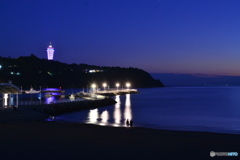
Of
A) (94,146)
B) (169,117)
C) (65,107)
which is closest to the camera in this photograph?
(94,146)

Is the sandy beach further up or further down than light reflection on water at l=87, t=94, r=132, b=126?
further up

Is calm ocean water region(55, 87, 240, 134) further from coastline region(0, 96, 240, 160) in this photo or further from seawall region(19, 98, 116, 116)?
coastline region(0, 96, 240, 160)

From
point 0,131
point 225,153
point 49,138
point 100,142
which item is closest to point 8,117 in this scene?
point 0,131

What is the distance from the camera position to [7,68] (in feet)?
652

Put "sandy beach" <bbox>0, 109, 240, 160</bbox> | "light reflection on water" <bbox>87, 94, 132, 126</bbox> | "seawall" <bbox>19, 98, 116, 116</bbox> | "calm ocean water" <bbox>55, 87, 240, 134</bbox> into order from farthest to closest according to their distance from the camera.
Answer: "seawall" <bbox>19, 98, 116, 116</bbox>
"light reflection on water" <bbox>87, 94, 132, 126</bbox>
"calm ocean water" <bbox>55, 87, 240, 134</bbox>
"sandy beach" <bbox>0, 109, 240, 160</bbox>

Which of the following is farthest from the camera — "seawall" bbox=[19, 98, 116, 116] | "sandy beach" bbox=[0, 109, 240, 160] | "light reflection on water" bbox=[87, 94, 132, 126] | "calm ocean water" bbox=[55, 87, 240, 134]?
"seawall" bbox=[19, 98, 116, 116]

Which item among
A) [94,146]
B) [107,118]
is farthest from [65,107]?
[94,146]

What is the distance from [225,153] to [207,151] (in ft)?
2.81

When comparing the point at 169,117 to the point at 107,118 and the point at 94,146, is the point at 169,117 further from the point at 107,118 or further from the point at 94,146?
the point at 94,146

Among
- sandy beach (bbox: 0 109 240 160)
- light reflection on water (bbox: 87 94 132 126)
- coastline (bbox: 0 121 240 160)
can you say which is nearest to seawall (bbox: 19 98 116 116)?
light reflection on water (bbox: 87 94 132 126)

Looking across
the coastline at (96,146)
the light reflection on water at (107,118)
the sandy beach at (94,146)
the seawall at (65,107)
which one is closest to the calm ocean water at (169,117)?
the light reflection on water at (107,118)

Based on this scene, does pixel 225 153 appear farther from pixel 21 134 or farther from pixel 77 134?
pixel 21 134

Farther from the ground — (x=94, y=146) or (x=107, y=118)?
(x=94, y=146)

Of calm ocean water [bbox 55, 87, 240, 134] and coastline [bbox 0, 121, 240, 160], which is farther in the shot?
calm ocean water [bbox 55, 87, 240, 134]
